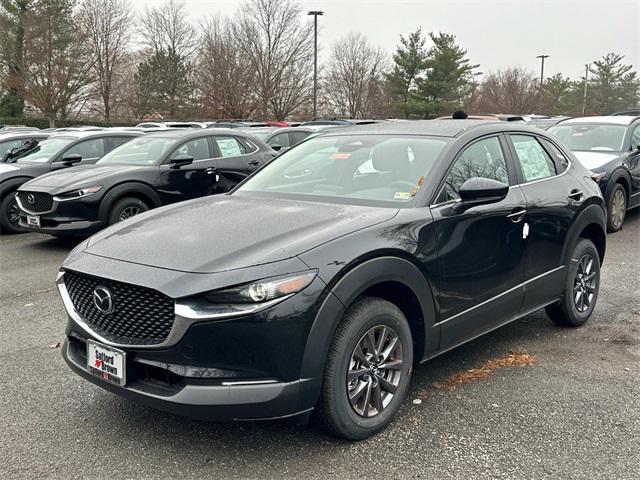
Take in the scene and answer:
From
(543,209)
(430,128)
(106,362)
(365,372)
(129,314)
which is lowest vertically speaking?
(365,372)

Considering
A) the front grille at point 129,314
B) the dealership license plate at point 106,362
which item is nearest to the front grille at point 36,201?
the front grille at point 129,314

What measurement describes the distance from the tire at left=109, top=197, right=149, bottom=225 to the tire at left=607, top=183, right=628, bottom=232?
22.6 feet

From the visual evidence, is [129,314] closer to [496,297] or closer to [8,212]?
[496,297]

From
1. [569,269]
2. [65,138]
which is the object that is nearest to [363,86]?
[65,138]

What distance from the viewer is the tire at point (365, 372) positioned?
2.93m

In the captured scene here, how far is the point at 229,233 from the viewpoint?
10.4 feet

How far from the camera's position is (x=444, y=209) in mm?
3574

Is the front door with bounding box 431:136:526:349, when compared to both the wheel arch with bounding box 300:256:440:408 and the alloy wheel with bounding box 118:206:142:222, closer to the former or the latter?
the wheel arch with bounding box 300:256:440:408

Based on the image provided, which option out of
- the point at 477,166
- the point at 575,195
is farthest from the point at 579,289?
the point at 477,166

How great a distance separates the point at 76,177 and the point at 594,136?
8250 mm

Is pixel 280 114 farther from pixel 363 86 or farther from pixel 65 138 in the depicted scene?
pixel 65 138

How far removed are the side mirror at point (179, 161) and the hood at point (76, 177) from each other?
369 millimetres

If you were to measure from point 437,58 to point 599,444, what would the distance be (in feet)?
144

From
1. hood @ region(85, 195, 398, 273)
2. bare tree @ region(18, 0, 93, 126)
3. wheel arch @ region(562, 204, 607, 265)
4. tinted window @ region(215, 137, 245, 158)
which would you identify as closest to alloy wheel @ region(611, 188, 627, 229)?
wheel arch @ region(562, 204, 607, 265)
